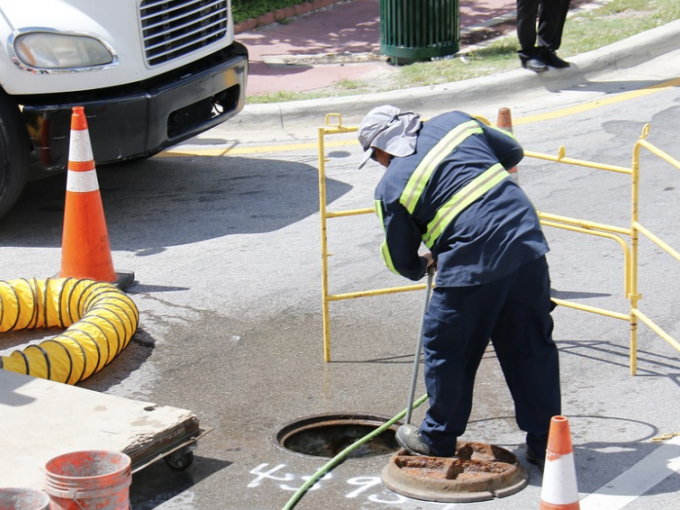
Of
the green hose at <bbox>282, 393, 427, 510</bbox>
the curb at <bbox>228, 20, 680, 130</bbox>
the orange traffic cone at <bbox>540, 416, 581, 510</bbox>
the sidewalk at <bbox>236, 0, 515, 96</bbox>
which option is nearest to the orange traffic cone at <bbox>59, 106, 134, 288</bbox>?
the green hose at <bbox>282, 393, 427, 510</bbox>

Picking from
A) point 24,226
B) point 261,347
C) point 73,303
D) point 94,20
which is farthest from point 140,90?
point 261,347

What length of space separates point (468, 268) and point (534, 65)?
6.81 meters

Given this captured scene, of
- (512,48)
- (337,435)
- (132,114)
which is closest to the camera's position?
(337,435)

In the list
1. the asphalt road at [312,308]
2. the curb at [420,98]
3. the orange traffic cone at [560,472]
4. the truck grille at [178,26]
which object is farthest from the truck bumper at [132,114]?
the orange traffic cone at [560,472]

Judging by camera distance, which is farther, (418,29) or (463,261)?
(418,29)

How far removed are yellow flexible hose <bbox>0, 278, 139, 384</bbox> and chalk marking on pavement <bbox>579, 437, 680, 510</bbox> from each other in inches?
98.0

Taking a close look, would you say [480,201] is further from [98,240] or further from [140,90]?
[140,90]

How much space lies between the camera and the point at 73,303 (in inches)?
243

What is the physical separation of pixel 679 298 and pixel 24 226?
444cm

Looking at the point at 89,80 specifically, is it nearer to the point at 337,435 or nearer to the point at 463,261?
the point at 337,435

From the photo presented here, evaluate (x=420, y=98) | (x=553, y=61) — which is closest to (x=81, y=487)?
(x=420, y=98)

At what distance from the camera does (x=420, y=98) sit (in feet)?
34.0

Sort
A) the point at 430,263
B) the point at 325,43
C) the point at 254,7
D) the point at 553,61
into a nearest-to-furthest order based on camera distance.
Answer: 1. the point at 430,263
2. the point at 553,61
3. the point at 325,43
4. the point at 254,7

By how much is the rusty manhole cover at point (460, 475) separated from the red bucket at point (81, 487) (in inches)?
44.5
